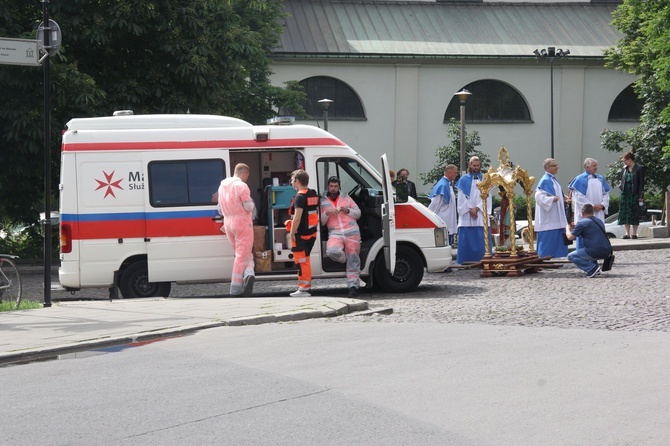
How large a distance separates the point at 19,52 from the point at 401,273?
624 centimetres

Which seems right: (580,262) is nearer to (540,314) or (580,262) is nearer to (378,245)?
(378,245)

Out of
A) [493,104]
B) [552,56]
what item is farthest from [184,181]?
[493,104]

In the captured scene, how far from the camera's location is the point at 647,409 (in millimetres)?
7285

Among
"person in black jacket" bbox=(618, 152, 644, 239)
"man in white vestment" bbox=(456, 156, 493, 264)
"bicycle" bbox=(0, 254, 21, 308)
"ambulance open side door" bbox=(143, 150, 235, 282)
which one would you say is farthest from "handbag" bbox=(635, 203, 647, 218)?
"bicycle" bbox=(0, 254, 21, 308)

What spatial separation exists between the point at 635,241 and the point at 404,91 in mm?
23132

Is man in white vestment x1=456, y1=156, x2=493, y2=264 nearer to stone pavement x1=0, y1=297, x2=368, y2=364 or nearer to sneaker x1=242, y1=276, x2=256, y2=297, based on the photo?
sneaker x1=242, y1=276, x2=256, y2=297

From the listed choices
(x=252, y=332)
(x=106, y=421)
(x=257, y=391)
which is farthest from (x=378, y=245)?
(x=106, y=421)

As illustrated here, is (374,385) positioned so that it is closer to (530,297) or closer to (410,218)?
(530,297)

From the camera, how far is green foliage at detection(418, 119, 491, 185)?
42.8 meters

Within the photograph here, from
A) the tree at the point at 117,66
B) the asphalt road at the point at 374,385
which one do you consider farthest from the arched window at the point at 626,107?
the asphalt road at the point at 374,385

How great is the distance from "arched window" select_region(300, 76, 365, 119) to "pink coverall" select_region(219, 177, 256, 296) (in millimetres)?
31328

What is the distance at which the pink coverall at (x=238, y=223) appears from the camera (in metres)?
15.0

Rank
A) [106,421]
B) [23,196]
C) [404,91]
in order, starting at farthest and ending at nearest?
[404,91] < [23,196] < [106,421]

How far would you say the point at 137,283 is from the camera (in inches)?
625
